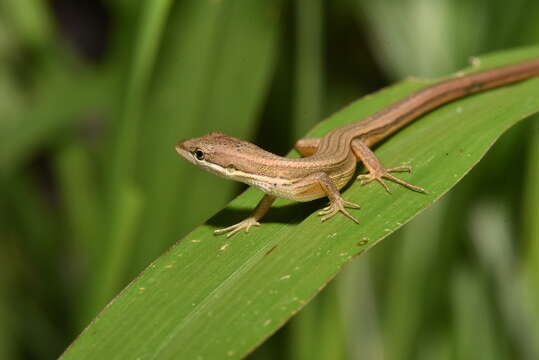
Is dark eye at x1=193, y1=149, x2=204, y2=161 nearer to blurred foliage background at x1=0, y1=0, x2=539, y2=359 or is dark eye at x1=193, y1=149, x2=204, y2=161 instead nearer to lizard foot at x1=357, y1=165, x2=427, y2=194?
blurred foliage background at x1=0, y1=0, x2=539, y2=359

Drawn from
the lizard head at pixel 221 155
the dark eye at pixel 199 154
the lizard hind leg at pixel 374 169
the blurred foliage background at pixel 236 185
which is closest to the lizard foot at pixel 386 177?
the lizard hind leg at pixel 374 169

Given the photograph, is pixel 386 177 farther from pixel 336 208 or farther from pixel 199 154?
pixel 199 154

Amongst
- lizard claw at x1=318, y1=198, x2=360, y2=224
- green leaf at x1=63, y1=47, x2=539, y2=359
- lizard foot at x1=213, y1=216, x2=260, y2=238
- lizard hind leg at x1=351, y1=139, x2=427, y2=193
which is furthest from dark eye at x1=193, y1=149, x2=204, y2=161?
lizard hind leg at x1=351, y1=139, x2=427, y2=193

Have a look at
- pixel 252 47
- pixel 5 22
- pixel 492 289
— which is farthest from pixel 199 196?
pixel 5 22

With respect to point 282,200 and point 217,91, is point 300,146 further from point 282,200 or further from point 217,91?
point 217,91

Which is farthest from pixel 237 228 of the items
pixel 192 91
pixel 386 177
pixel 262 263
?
pixel 192 91

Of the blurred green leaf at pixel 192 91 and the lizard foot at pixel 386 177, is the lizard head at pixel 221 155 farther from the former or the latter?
the lizard foot at pixel 386 177
